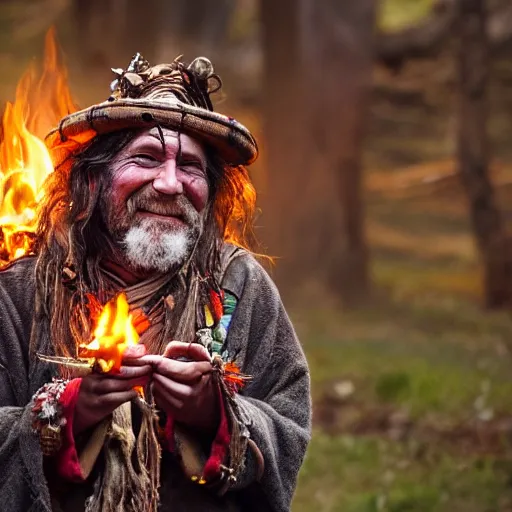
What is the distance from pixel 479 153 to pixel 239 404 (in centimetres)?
1159

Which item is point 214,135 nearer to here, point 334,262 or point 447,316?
point 447,316

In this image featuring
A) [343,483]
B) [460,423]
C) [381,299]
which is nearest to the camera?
[343,483]

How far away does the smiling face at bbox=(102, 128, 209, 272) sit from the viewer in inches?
175

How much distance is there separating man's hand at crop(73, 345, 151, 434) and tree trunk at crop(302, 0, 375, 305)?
12766 mm

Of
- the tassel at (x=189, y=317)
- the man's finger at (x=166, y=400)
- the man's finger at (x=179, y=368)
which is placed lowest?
the man's finger at (x=166, y=400)

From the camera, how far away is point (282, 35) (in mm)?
17297

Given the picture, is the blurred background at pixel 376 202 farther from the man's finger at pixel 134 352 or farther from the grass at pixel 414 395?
the man's finger at pixel 134 352

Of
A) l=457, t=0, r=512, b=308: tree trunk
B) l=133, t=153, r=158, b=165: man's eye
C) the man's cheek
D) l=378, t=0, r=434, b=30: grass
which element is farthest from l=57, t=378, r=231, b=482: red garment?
l=378, t=0, r=434, b=30: grass

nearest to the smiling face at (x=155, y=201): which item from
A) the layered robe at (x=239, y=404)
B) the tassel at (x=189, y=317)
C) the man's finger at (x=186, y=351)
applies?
the tassel at (x=189, y=317)

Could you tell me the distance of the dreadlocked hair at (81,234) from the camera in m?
4.48

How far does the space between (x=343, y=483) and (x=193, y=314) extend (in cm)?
440

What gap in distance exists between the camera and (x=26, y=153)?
520 cm

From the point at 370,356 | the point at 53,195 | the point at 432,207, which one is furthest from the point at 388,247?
the point at 53,195

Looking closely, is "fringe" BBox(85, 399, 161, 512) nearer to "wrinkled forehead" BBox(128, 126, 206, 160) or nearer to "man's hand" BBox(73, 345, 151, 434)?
"man's hand" BBox(73, 345, 151, 434)
